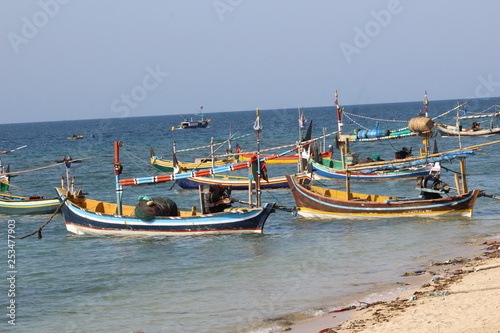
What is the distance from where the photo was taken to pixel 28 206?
108 ft

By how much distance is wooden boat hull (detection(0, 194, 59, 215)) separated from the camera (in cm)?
3272

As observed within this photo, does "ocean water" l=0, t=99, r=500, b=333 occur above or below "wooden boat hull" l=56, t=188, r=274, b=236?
below

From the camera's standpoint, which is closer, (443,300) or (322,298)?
(443,300)

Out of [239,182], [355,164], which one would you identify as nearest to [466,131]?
[355,164]

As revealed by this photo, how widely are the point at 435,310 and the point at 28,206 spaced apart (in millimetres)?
24697

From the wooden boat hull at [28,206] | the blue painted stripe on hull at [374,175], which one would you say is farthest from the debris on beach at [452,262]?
the blue painted stripe on hull at [374,175]

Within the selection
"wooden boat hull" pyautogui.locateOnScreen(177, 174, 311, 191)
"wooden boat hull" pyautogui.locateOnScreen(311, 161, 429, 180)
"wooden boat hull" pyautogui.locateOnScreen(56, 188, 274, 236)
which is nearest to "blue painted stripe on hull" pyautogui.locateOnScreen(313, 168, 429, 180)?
"wooden boat hull" pyautogui.locateOnScreen(311, 161, 429, 180)

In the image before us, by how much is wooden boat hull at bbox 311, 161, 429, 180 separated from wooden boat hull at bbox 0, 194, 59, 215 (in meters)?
15.2

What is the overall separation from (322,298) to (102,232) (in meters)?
13.2

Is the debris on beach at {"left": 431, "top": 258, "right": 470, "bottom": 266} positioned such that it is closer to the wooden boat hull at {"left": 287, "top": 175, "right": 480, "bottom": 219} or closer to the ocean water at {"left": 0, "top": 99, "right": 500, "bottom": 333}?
the ocean water at {"left": 0, "top": 99, "right": 500, "bottom": 333}

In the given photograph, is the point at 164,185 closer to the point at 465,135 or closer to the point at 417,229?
the point at 417,229

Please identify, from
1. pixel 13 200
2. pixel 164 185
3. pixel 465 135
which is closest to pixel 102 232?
pixel 13 200

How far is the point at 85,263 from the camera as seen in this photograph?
73.2 feet

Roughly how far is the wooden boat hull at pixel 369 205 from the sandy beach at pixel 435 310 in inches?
370
